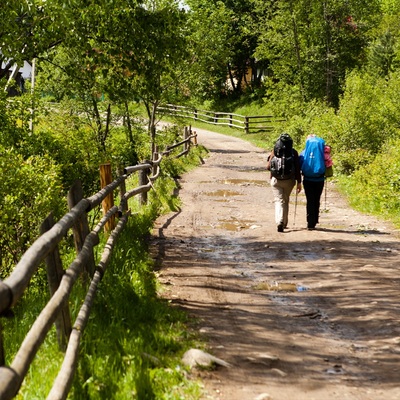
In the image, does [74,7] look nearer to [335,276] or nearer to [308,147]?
[308,147]

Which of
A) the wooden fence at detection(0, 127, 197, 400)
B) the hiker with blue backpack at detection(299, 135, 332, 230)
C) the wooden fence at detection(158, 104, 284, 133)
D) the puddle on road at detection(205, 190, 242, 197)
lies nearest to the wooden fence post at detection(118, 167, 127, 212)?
the wooden fence at detection(0, 127, 197, 400)

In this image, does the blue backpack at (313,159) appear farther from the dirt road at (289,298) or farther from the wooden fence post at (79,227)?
the wooden fence post at (79,227)

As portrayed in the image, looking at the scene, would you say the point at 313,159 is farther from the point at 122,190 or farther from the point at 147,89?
the point at 122,190

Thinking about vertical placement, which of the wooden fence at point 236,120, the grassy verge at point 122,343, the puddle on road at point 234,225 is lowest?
the puddle on road at point 234,225

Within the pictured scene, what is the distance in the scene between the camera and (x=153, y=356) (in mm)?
5855

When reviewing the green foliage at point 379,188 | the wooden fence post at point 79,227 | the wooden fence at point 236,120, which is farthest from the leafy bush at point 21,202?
the wooden fence at point 236,120

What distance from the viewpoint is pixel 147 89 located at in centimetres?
1362

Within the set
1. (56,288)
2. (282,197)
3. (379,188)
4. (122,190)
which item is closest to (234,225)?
(282,197)

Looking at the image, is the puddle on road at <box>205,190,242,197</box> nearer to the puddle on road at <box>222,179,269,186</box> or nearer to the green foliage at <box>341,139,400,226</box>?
the puddle on road at <box>222,179,269,186</box>

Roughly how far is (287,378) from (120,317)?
1.85 m

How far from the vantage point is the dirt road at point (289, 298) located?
225 inches

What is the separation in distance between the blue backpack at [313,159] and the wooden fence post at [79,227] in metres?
6.97

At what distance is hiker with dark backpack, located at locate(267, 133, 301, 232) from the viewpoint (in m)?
13.8

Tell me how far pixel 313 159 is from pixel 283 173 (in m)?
0.63
